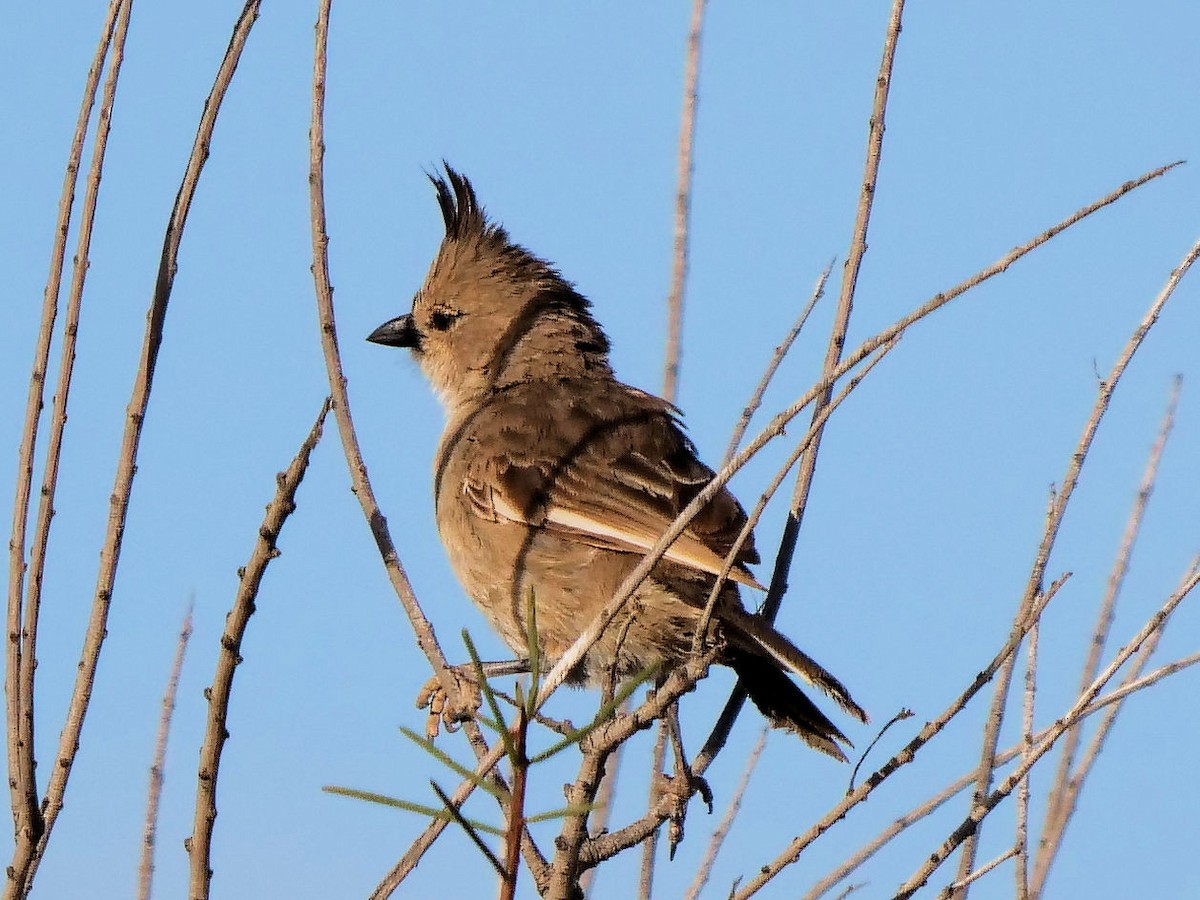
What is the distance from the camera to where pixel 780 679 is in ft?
13.8

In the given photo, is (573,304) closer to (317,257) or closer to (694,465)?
(694,465)

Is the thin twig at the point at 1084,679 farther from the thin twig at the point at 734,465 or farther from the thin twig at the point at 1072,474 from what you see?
the thin twig at the point at 734,465

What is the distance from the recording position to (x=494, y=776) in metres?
2.76

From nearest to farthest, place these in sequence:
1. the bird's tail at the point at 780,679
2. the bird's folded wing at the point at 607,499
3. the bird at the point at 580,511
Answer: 1. the bird's tail at the point at 780,679
2. the bird at the point at 580,511
3. the bird's folded wing at the point at 607,499

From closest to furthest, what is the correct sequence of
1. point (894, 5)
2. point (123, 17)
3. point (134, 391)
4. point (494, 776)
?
point (494, 776) < point (134, 391) < point (123, 17) < point (894, 5)

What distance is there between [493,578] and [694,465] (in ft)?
2.40

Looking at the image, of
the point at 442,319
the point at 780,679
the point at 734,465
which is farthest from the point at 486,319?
the point at 734,465

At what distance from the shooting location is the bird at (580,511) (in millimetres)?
4094

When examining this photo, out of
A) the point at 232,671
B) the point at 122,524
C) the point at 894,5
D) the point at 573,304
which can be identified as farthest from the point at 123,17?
the point at 573,304

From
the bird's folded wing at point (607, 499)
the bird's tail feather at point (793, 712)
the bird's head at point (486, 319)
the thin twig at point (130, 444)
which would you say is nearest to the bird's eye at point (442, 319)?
the bird's head at point (486, 319)

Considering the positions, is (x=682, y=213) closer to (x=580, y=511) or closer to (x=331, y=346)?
(x=580, y=511)

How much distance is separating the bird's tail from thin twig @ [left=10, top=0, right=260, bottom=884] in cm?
158

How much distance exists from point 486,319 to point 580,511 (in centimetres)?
176

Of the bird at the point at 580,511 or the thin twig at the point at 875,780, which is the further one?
the bird at the point at 580,511
